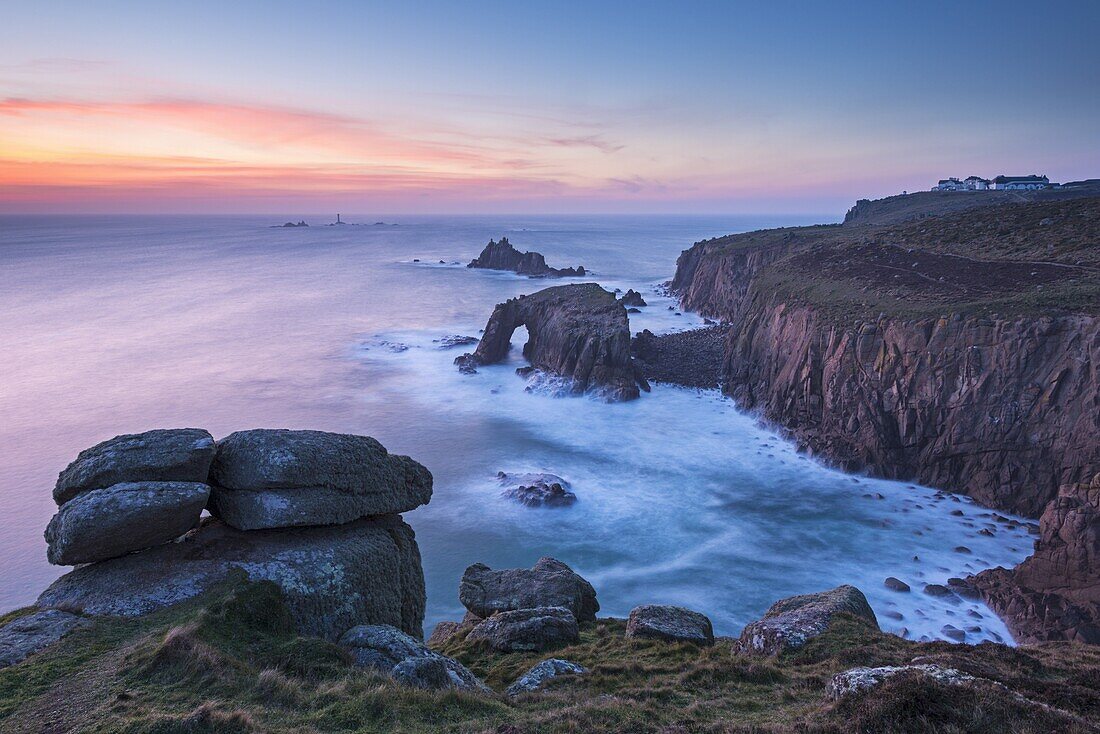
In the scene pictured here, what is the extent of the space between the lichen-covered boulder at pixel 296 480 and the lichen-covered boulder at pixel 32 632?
185 inches

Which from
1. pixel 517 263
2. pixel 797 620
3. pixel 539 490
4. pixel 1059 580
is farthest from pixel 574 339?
pixel 517 263

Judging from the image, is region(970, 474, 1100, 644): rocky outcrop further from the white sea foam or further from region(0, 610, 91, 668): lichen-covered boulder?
region(0, 610, 91, 668): lichen-covered boulder

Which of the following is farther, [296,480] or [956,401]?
[956,401]

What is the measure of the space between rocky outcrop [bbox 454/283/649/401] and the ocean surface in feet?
8.28

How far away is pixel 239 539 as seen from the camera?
61.8ft

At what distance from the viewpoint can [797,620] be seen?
819 inches

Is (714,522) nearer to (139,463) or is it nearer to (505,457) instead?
(505,457)

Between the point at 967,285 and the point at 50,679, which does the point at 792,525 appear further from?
the point at 50,679

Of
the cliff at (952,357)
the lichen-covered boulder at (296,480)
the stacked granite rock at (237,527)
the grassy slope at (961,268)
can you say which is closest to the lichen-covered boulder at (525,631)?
the stacked granite rock at (237,527)

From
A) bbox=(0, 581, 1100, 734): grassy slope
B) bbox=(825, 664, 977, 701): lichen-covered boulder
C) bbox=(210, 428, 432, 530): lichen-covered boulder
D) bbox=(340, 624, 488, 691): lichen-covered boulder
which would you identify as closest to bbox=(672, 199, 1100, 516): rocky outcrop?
bbox=(0, 581, 1100, 734): grassy slope

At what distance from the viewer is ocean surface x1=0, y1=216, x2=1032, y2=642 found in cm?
3516

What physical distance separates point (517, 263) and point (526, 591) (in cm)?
15189

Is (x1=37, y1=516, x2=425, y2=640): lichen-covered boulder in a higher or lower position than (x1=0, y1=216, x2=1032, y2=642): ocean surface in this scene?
higher

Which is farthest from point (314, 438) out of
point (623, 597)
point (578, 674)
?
point (623, 597)
